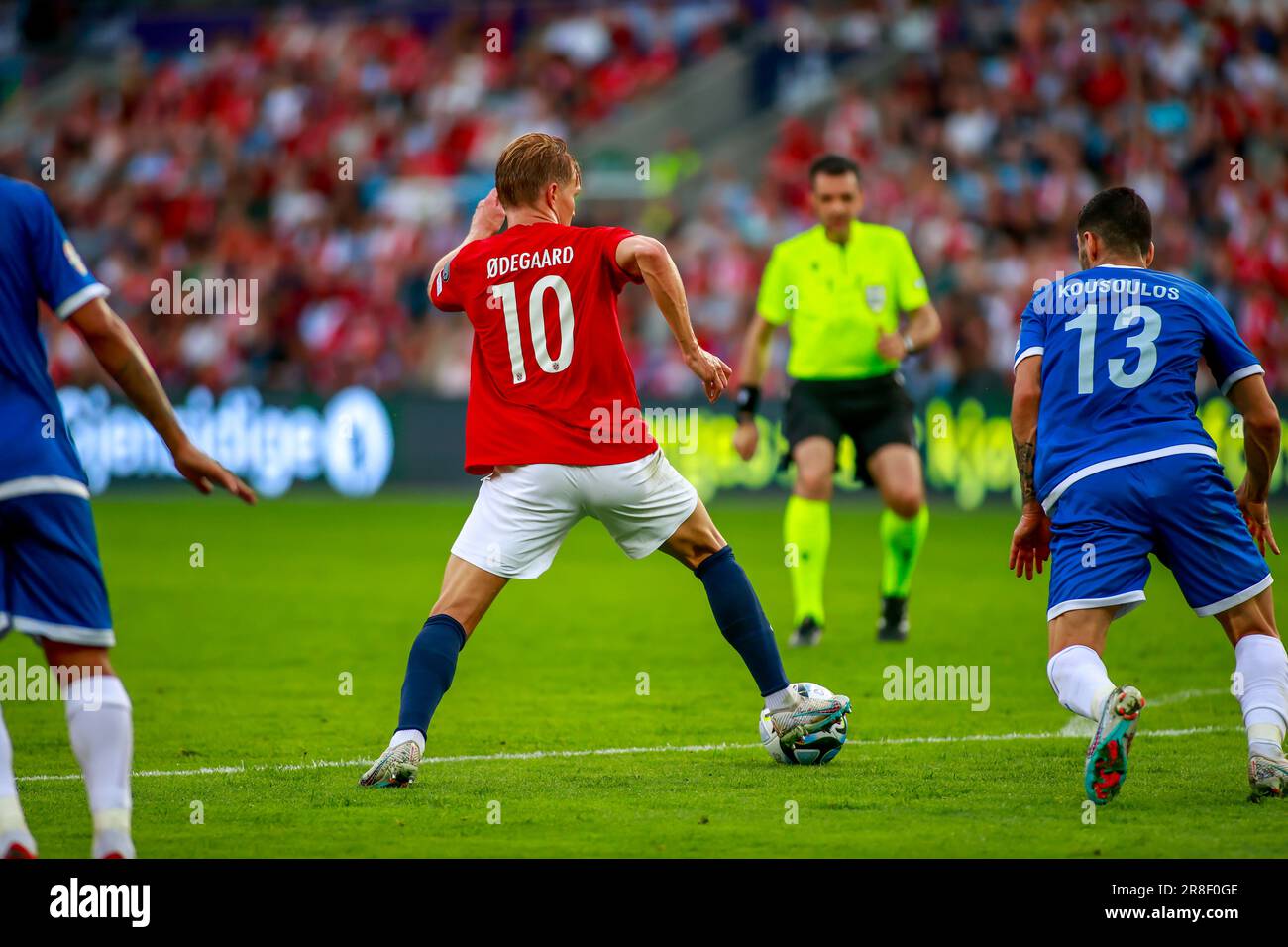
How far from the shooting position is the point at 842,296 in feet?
33.4

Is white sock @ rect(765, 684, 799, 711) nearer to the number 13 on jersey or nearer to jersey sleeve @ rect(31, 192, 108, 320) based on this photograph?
the number 13 on jersey

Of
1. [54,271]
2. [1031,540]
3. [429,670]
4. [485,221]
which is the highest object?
[485,221]

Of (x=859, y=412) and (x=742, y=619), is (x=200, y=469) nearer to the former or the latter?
(x=742, y=619)

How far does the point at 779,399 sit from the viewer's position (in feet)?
64.0

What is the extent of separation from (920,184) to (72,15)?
63.1ft

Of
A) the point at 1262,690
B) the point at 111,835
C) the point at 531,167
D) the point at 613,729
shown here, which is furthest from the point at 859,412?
the point at 111,835

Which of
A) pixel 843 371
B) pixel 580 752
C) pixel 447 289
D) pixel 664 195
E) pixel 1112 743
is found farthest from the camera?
pixel 664 195

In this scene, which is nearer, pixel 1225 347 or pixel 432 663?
pixel 1225 347

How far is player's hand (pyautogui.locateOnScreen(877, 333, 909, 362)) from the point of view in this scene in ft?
32.4

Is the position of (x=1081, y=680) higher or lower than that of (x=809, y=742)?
higher

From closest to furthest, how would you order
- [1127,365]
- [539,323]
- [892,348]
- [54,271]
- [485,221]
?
1. [54,271]
2. [1127,365]
3. [539,323]
4. [485,221]
5. [892,348]

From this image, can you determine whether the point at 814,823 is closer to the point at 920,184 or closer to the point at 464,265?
the point at 464,265

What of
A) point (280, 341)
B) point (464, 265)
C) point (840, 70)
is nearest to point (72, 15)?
point (280, 341)

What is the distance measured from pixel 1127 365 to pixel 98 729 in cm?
351
